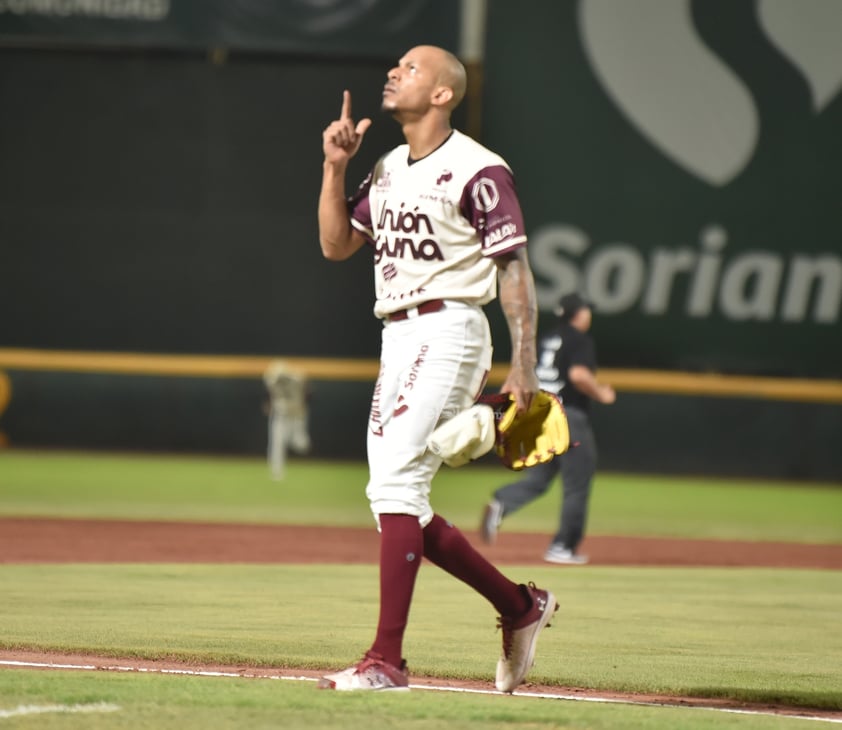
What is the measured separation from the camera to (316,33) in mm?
19266

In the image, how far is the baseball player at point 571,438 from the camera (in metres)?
10.7

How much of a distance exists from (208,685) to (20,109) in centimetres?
1567

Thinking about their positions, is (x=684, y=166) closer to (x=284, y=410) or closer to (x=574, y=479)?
(x=284, y=410)

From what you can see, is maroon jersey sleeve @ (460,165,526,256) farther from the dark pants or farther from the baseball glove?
the dark pants

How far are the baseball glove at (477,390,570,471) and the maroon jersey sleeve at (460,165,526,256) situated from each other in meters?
0.52

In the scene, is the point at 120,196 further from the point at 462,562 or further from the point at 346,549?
the point at 462,562

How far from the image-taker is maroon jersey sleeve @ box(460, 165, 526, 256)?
17.4 ft

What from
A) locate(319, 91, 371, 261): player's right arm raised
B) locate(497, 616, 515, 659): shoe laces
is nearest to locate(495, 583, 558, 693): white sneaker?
locate(497, 616, 515, 659): shoe laces

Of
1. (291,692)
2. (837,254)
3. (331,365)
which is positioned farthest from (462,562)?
(837,254)

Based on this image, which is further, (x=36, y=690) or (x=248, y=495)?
(x=248, y=495)

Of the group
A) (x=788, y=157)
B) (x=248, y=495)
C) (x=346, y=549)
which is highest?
(x=788, y=157)

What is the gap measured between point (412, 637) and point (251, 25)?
13.2m

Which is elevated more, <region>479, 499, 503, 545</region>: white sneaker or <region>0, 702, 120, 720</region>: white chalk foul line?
<region>0, 702, 120, 720</region>: white chalk foul line

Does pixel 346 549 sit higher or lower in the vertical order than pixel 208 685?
lower
